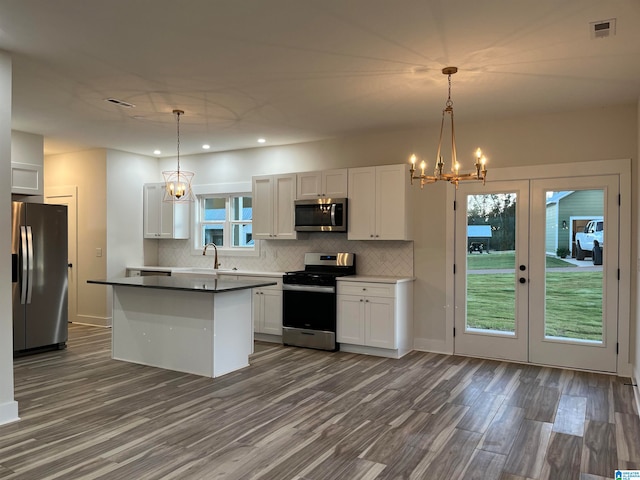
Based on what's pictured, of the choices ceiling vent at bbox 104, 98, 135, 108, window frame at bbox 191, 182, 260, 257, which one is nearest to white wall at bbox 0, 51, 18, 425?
ceiling vent at bbox 104, 98, 135, 108

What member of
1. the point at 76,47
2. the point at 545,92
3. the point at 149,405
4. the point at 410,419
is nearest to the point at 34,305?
the point at 149,405

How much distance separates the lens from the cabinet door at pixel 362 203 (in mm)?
5914

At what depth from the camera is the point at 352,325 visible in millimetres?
5770

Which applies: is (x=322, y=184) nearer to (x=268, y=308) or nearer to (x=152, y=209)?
(x=268, y=308)

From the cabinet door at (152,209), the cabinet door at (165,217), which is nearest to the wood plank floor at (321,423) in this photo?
the cabinet door at (165,217)

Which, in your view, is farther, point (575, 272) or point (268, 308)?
point (268, 308)

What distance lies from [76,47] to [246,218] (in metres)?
4.12

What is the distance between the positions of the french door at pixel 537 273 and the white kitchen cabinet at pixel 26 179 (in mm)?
5352

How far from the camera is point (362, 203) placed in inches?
236

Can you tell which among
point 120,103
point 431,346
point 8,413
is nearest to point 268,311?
point 431,346

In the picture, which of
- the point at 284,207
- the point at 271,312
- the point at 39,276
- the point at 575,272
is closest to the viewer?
the point at 575,272

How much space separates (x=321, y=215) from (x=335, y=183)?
442mm

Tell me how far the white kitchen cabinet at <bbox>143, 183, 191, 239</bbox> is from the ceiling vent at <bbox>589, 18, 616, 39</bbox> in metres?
6.05

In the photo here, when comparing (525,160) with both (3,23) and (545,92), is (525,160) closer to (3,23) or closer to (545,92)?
(545,92)
